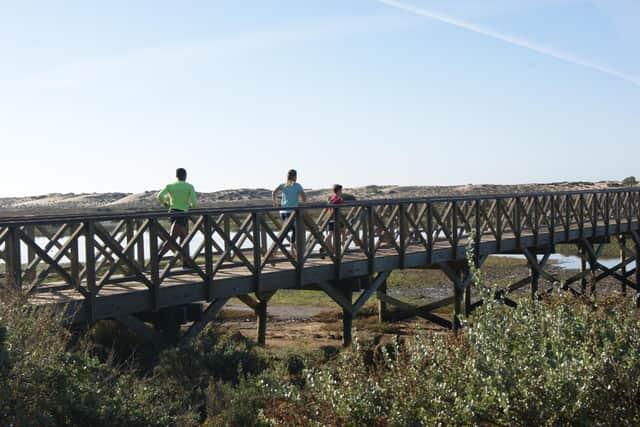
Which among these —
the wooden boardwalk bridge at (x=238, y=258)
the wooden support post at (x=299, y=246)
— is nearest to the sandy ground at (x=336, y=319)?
the wooden boardwalk bridge at (x=238, y=258)

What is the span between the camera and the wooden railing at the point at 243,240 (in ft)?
30.2

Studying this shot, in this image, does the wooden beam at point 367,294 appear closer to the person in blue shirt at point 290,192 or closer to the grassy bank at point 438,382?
the person in blue shirt at point 290,192

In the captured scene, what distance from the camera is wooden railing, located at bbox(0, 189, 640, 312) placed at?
9203mm

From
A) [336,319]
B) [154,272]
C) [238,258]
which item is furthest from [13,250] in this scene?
[336,319]

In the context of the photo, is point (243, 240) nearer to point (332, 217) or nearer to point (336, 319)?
point (332, 217)

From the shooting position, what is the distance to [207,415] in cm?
884

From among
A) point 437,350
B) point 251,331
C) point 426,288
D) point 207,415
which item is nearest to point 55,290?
point 207,415

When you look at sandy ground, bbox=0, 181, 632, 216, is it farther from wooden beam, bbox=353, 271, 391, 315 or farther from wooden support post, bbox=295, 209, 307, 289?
wooden support post, bbox=295, 209, 307, 289

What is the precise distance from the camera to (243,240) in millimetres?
12859

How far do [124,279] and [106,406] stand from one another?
13.6 feet

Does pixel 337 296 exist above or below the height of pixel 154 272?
below

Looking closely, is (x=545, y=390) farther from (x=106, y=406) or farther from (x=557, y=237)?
(x=557, y=237)

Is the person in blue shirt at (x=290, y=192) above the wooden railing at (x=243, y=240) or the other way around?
above

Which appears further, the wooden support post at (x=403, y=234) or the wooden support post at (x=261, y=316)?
the wooden support post at (x=261, y=316)
